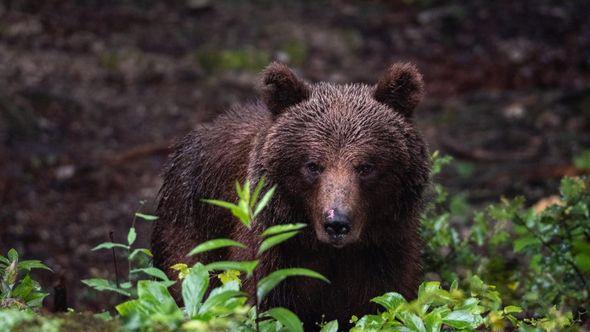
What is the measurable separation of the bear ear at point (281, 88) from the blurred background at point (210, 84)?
127 inches

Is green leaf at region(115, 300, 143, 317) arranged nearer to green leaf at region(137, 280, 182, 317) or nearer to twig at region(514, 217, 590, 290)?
green leaf at region(137, 280, 182, 317)

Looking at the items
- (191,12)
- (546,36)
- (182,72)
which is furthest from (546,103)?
(191,12)

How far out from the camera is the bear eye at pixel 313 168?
165 inches

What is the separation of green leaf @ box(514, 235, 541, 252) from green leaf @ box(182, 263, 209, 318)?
278 cm

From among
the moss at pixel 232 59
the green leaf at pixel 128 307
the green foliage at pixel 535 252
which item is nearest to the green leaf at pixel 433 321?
the green leaf at pixel 128 307

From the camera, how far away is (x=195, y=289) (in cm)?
263

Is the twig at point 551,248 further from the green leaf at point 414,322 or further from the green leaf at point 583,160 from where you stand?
the green leaf at point 583,160

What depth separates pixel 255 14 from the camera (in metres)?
14.3

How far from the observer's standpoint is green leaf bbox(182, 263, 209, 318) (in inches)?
102

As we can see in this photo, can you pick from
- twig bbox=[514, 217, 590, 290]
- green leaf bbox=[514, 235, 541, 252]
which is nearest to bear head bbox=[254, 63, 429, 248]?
green leaf bbox=[514, 235, 541, 252]

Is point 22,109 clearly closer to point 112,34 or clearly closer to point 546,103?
point 112,34

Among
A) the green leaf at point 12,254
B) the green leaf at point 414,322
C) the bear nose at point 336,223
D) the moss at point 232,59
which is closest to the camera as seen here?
the green leaf at point 414,322

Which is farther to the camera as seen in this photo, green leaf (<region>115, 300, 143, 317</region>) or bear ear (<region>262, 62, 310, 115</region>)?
bear ear (<region>262, 62, 310, 115</region>)

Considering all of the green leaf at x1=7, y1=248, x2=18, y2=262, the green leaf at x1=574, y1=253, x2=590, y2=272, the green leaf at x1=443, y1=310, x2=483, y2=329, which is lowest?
the green leaf at x1=574, y1=253, x2=590, y2=272
